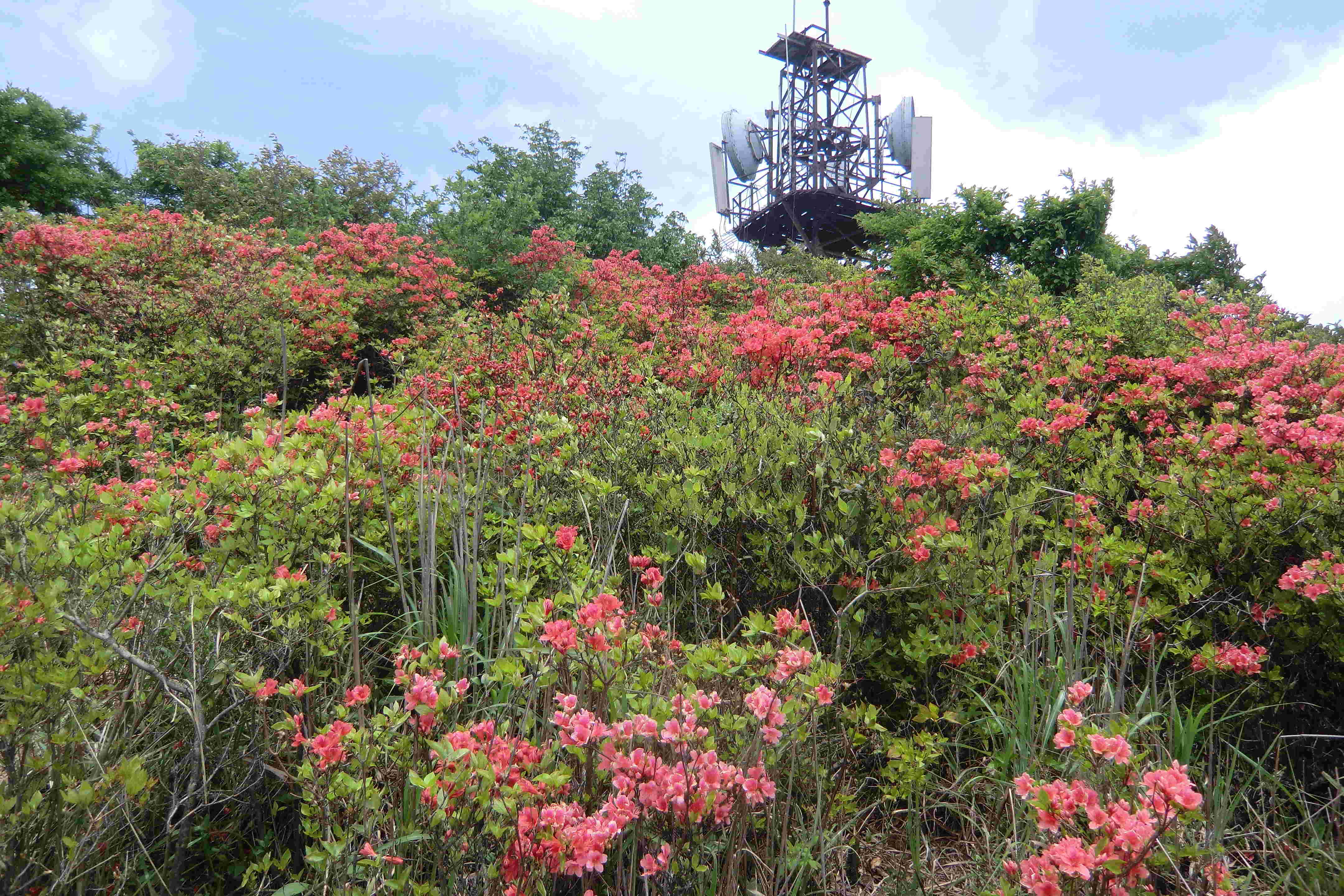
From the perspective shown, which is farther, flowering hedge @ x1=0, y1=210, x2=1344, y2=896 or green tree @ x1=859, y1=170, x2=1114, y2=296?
green tree @ x1=859, y1=170, x2=1114, y2=296

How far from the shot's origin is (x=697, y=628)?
2.57 m

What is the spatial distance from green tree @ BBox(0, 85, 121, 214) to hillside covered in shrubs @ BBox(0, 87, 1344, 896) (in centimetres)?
1961

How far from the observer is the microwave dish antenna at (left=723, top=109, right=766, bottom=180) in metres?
20.8

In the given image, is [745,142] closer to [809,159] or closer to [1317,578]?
[809,159]

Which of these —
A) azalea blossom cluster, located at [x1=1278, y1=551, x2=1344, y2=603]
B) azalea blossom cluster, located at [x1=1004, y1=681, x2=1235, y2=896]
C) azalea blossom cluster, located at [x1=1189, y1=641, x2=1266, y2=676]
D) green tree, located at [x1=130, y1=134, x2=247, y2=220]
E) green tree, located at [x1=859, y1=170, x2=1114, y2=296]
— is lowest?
azalea blossom cluster, located at [x1=1189, y1=641, x2=1266, y2=676]

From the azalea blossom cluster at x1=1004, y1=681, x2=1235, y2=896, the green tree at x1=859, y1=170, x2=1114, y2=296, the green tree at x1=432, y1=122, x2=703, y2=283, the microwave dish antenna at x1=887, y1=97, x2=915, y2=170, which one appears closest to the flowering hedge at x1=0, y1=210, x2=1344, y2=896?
the azalea blossom cluster at x1=1004, y1=681, x2=1235, y2=896

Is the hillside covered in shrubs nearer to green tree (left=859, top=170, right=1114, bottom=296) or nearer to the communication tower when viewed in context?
green tree (left=859, top=170, right=1114, bottom=296)

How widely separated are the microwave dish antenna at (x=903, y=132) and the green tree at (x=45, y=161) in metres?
22.2

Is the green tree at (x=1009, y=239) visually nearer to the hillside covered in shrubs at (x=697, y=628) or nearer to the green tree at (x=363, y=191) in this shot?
the hillside covered in shrubs at (x=697, y=628)

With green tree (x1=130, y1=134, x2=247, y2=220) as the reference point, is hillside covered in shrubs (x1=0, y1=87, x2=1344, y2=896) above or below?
below

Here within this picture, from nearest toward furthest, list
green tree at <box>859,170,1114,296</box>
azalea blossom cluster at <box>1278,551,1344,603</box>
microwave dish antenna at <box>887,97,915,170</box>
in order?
1. azalea blossom cluster at <box>1278,551,1344,603</box>
2. green tree at <box>859,170,1114,296</box>
3. microwave dish antenna at <box>887,97,915,170</box>

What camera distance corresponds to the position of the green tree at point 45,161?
18.4 meters

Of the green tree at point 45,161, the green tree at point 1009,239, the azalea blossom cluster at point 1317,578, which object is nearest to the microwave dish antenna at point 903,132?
the green tree at point 1009,239

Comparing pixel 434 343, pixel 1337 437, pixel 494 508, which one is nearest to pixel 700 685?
pixel 494 508
